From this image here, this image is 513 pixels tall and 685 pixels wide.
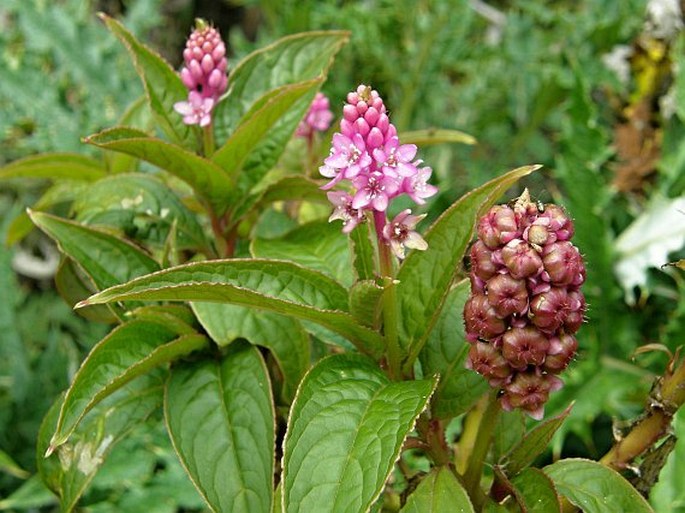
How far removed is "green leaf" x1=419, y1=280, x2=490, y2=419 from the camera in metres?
0.79

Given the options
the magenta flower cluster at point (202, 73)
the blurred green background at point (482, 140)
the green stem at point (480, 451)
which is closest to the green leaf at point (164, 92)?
the magenta flower cluster at point (202, 73)

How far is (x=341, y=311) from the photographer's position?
0.76 meters

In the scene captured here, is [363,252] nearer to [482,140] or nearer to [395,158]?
[395,158]

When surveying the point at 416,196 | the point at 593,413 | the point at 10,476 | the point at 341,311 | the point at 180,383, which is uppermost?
the point at 416,196

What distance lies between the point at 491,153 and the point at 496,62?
33 cm

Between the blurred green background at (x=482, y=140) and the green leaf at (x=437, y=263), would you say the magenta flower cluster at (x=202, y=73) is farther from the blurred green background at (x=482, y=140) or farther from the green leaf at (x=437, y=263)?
the blurred green background at (x=482, y=140)

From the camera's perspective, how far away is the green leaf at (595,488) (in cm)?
73

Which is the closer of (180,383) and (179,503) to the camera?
(180,383)

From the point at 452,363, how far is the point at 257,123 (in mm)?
339

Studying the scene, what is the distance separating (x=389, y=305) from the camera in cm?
74

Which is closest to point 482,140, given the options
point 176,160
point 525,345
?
point 176,160

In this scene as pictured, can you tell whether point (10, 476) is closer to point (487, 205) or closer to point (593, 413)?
point (593, 413)

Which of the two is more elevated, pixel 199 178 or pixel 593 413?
pixel 199 178

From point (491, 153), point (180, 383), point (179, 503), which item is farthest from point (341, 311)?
point (491, 153)
